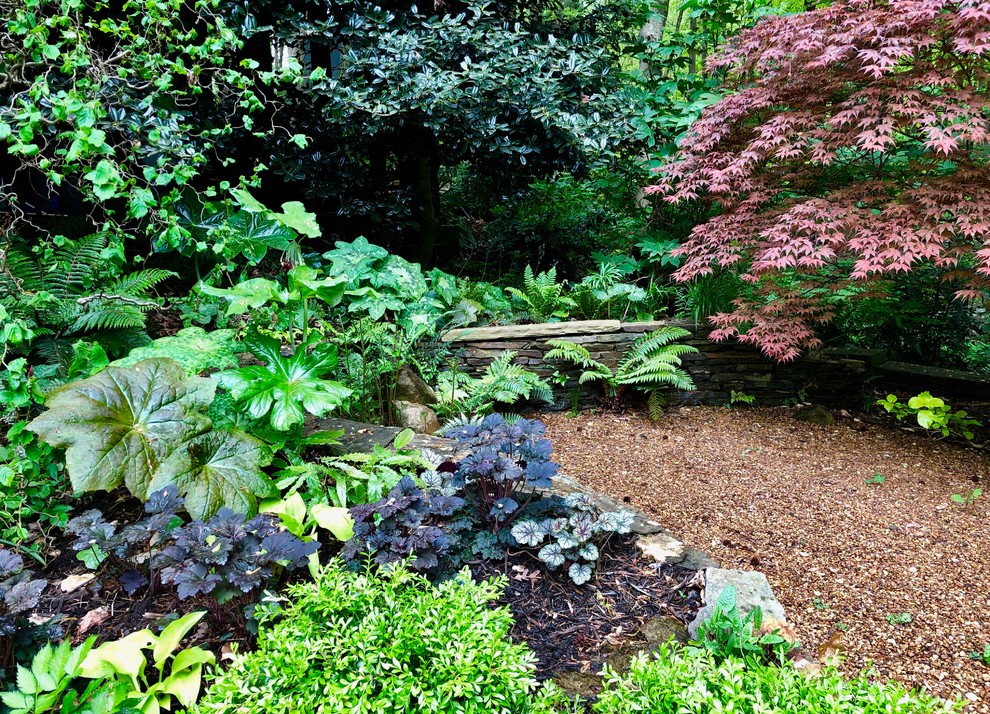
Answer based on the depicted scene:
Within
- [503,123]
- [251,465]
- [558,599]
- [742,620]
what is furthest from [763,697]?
[503,123]

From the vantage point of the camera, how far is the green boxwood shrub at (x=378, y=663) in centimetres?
126

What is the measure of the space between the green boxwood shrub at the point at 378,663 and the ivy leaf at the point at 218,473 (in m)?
0.63

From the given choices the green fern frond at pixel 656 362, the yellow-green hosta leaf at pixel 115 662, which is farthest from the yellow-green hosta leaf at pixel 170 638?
the green fern frond at pixel 656 362

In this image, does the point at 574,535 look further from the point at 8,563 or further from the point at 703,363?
the point at 703,363

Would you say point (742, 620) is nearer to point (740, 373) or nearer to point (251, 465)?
point (251, 465)

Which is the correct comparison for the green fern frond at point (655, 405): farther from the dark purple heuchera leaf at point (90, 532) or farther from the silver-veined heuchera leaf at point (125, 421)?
the dark purple heuchera leaf at point (90, 532)

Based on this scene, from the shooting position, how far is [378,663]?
4.38 ft

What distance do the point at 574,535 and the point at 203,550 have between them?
3.65 ft

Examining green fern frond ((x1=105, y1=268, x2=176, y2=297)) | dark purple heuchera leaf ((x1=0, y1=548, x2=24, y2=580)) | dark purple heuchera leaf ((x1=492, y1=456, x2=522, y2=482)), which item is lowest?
dark purple heuchera leaf ((x1=0, y1=548, x2=24, y2=580))

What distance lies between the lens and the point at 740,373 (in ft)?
14.8

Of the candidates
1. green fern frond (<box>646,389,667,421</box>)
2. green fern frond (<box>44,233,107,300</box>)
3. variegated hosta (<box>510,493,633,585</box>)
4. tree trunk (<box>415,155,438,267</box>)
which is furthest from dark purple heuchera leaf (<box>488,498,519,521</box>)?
tree trunk (<box>415,155,438,267</box>)

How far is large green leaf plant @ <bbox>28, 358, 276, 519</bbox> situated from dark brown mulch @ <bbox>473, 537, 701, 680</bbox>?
0.89 meters

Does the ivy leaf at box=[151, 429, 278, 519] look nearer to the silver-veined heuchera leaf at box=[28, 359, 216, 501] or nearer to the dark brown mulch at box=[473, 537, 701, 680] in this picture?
the silver-veined heuchera leaf at box=[28, 359, 216, 501]

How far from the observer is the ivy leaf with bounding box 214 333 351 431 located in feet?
7.25
